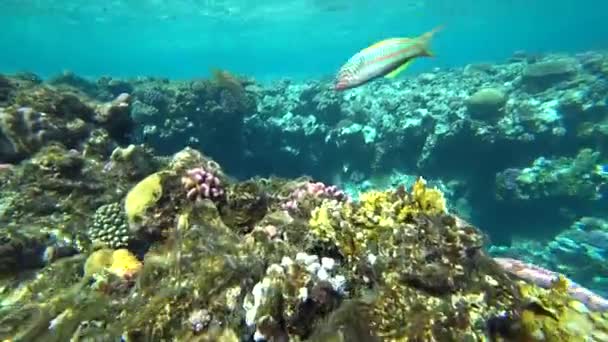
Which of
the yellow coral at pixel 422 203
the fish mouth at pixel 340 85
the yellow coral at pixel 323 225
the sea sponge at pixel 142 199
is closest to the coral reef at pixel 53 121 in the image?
the sea sponge at pixel 142 199

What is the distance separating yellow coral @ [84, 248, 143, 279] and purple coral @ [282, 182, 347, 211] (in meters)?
1.36

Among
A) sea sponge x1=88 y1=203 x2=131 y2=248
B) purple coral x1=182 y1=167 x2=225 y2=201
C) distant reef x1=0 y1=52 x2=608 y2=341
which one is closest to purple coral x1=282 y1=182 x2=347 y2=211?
distant reef x1=0 y1=52 x2=608 y2=341

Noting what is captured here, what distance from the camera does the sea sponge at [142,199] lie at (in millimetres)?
3865

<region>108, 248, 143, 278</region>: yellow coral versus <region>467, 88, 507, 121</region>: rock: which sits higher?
<region>467, 88, 507, 121</region>: rock

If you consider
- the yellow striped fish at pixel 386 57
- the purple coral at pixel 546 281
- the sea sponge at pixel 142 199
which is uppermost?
the yellow striped fish at pixel 386 57

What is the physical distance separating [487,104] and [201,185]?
39.1ft

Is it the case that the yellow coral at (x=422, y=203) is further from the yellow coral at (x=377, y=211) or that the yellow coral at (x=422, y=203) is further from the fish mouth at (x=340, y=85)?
the fish mouth at (x=340, y=85)

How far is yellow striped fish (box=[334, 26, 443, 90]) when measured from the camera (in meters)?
5.27

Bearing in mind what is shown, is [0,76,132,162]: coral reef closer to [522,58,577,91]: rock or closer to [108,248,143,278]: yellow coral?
[108,248,143,278]: yellow coral

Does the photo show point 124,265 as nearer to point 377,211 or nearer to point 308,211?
point 308,211

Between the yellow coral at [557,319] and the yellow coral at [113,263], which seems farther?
the yellow coral at [113,263]

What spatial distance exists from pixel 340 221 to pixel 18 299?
9.42ft

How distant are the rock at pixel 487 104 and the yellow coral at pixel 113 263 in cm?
1236

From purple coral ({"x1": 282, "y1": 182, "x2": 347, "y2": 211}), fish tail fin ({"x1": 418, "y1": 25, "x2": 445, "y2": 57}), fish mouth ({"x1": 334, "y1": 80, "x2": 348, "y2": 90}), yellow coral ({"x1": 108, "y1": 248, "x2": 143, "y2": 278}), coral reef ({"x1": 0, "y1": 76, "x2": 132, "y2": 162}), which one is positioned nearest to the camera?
yellow coral ({"x1": 108, "y1": 248, "x2": 143, "y2": 278})
